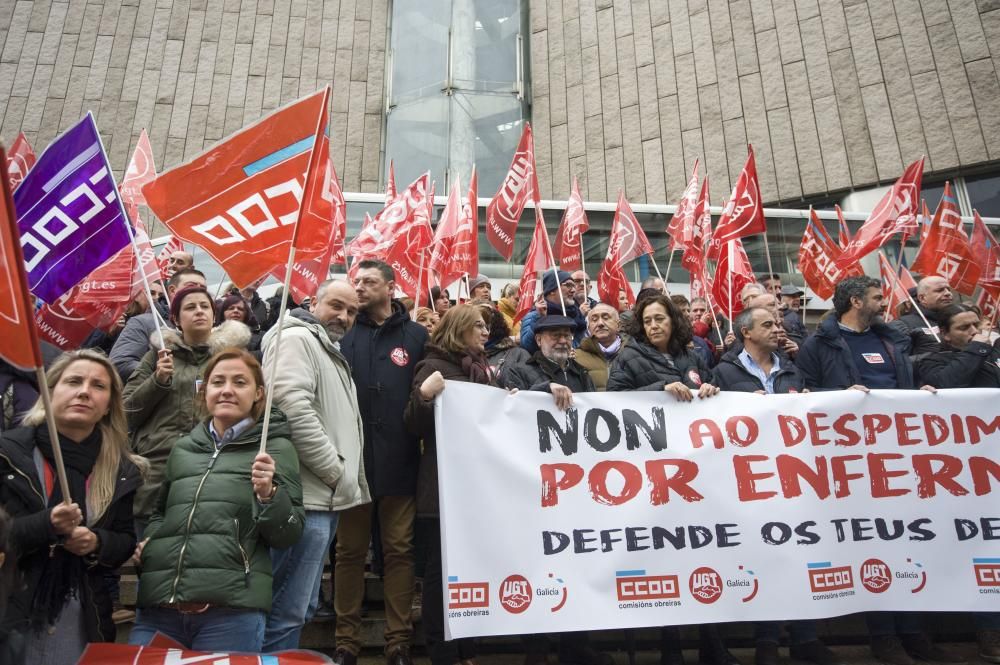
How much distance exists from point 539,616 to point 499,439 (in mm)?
917

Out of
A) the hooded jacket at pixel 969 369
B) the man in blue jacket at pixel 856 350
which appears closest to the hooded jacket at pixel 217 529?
the man in blue jacket at pixel 856 350

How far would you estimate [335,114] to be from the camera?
19.8 meters

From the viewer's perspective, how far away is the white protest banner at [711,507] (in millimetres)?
3688

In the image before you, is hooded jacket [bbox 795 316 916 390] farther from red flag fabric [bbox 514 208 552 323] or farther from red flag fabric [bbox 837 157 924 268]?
red flag fabric [bbox 837 157 924 268]

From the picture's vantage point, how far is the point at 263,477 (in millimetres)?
2730

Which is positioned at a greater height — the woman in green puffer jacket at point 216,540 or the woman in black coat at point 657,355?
the woman in black coat at point 657,355

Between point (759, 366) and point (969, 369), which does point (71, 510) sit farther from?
point (969, 369)

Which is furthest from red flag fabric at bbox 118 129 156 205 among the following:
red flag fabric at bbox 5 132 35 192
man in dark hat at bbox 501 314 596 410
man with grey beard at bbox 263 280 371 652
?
man in dark hat at bbox 501 314 596 410

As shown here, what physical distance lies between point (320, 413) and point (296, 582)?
811mm

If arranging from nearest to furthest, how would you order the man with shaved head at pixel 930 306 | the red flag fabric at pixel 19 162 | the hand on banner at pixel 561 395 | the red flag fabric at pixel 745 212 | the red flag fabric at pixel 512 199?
the hand on banner at pixel 561 395 < the man with shaved head at pixel 930 306 < the red flag fabric at pixel 19 162 < the red flag fabric at pixel 512 199 < the red flag fabric at pixel 745 212

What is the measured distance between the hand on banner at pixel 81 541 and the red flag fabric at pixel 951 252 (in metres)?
8.63

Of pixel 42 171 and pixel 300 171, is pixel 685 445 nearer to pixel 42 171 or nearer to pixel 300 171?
pixel 300 171

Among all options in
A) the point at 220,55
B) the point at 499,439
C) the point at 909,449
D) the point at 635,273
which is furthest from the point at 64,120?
the point at 909,449

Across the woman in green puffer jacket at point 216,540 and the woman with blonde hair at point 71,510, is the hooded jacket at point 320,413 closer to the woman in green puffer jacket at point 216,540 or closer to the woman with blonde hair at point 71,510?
the woman in green puffer jacket at point 216,540
